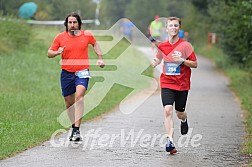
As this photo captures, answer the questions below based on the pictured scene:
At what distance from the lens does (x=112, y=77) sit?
78.8ft

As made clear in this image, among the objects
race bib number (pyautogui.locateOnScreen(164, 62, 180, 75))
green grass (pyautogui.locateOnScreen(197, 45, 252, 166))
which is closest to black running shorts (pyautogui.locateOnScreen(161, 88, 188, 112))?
race bib number (pyautogui.locateOnScreen(164, 62, 180, 75))

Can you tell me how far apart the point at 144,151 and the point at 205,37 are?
139 ft

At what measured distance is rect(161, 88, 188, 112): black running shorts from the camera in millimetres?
10289

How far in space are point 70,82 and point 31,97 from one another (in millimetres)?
5839

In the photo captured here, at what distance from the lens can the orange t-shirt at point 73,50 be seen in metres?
11.1

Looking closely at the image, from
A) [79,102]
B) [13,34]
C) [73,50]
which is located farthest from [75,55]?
[13,34]

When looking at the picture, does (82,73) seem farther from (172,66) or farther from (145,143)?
(172,66)

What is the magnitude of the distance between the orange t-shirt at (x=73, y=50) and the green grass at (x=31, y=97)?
49.8 inches

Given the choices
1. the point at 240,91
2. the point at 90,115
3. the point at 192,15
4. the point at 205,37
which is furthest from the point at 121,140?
the point at 192,15

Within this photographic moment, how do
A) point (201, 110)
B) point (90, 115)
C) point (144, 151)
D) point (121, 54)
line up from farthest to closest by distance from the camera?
point (121, 54)
point (201, 110)
point (90, 115)
point (144, 151)

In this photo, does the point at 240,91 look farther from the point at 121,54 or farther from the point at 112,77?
the point at 121,54

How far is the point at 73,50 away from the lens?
11.1m

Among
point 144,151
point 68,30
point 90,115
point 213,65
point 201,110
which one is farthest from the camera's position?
point 213,65

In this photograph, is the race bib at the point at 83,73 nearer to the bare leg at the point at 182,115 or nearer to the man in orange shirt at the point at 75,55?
the man in orange shirt at the point at 75,55
